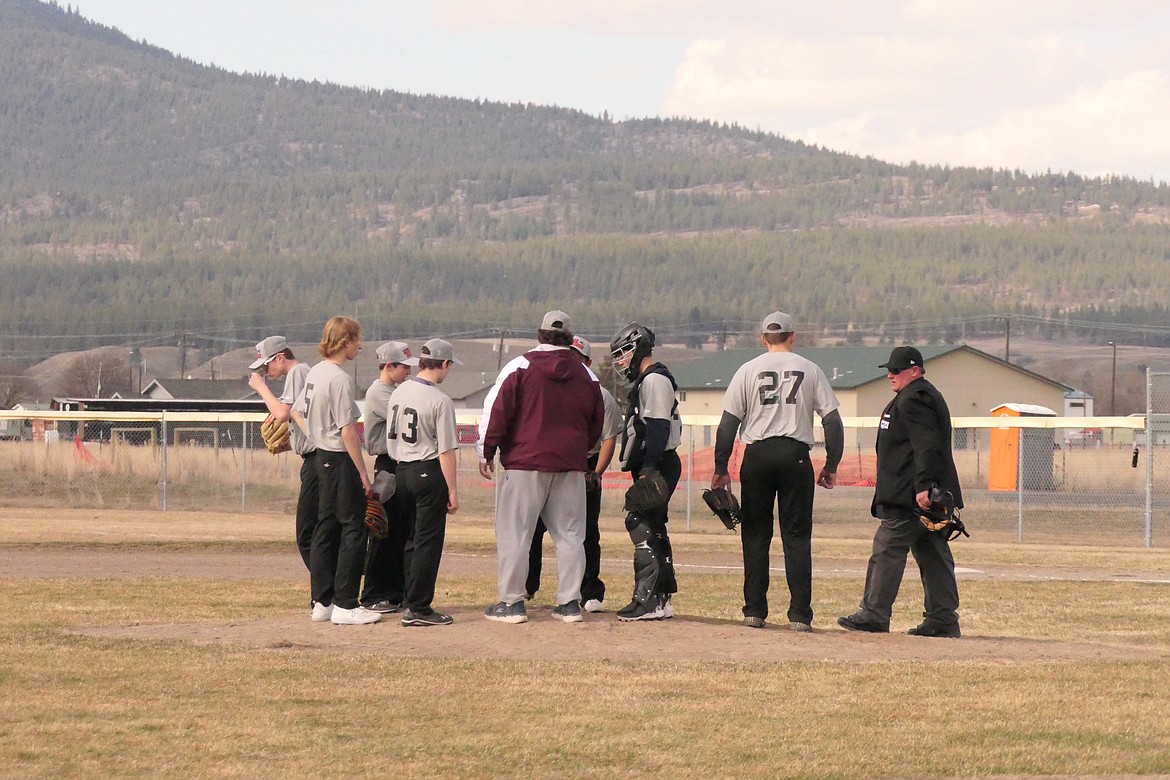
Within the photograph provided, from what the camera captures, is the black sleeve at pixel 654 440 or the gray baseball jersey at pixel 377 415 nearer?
the black sleeve at pixel 654 440

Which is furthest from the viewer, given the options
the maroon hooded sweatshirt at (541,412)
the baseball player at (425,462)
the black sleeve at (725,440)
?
the baseball player at (425,462)

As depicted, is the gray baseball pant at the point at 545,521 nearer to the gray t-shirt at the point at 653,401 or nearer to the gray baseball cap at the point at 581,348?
the gray t-shirt at the point at 653,401

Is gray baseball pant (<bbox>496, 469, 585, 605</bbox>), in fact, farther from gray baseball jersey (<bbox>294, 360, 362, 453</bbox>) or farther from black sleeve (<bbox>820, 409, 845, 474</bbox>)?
black sleeve (<bbox>820, 409, 845, 474</bbox>)

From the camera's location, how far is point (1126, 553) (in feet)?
76.8

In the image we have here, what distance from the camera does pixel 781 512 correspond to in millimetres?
10961

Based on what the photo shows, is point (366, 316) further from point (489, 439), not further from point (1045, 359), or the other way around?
point (489, 439)

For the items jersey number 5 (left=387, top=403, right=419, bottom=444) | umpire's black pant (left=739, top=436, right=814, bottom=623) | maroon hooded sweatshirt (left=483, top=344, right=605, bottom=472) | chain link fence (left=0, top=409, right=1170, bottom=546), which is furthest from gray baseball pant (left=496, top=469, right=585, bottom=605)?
chain link fence (left=0, top=409, right=1170, bottom=546)

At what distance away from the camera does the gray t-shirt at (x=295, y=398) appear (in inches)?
442

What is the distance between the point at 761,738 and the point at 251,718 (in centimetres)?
239

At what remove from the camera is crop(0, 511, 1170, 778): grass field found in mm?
7121

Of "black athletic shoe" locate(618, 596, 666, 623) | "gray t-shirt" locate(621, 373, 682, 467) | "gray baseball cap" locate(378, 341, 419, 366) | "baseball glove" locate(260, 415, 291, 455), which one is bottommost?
"black athletic shoe" locate(618, 596, 666, 623)

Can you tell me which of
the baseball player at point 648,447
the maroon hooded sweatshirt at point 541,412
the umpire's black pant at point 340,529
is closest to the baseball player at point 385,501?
the umpire's black pant at point 340,529

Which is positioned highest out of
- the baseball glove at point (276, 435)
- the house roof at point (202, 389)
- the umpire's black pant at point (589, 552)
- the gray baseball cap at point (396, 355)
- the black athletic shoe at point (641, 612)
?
the gray baseball cap at point (396, 355)

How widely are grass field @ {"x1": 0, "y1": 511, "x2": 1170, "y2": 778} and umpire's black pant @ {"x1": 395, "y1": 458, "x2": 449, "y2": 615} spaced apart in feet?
3.41
